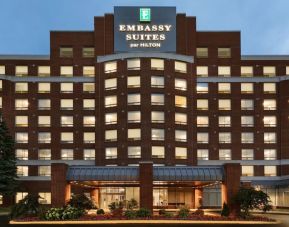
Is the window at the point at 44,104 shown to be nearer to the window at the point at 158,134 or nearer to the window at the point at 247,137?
the window at the point at 158,134

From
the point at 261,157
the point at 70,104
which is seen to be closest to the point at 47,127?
the point at 70,104

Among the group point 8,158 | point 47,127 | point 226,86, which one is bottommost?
point 8,158

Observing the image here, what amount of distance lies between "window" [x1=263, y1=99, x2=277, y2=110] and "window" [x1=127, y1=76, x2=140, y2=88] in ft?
82.2

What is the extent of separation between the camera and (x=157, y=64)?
93.9 meters

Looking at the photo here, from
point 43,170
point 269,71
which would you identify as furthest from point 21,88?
point 269,71

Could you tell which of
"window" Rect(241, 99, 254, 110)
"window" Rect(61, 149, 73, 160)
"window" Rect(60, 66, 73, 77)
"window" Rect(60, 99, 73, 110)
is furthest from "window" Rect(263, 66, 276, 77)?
"window" Rect(61, 149, 73, 160)

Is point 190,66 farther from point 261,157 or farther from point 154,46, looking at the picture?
point 261,157

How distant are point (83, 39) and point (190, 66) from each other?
20.4 m

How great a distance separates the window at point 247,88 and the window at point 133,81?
Result: 21.1 metres

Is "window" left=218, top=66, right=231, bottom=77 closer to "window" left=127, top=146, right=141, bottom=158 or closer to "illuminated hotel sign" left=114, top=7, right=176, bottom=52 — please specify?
"illuminated hotel sign" left=114, top=7, right=176, bottom=52

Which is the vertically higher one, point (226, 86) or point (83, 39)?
point (83, 39)

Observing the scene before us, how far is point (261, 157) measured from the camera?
99.7 metres

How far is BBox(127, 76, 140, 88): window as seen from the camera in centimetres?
9350

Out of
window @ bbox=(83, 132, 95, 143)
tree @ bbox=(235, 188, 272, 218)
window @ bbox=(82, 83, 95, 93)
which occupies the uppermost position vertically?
window @ bbox=(82, 83, 95, 93)
